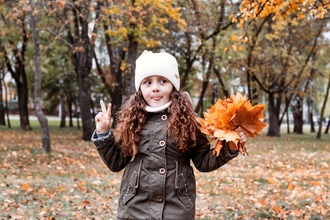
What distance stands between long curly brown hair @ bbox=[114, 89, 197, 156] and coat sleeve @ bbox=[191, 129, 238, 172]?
0.27ft

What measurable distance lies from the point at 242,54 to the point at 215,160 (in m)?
17.7

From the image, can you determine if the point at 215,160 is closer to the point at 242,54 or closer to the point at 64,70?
the point at 242,54

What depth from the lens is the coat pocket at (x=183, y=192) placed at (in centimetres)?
228

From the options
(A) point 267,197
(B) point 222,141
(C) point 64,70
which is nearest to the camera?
(B) point 222,141

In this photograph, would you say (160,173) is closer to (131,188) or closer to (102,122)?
(131,188)

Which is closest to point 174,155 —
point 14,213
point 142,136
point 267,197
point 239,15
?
point 142,136

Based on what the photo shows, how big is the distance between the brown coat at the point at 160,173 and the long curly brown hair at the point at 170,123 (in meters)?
0.05

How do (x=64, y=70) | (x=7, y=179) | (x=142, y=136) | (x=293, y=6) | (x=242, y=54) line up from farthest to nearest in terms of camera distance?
(x=64, y=70), (x=242, y=54), (x=7, y=179), (x=293, y=6), (x=142, y=136)

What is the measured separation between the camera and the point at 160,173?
231 centimetres

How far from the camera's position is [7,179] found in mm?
6688

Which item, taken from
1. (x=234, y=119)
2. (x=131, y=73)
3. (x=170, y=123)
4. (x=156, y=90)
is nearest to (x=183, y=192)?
(x=170, y=123)

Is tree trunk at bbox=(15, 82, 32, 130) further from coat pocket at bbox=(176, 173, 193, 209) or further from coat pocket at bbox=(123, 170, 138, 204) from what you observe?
coat pocket at bbox=(176, 173, 193, 209)

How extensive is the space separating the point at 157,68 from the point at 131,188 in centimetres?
91

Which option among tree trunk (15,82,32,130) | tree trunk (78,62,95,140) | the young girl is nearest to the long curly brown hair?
the young girl
